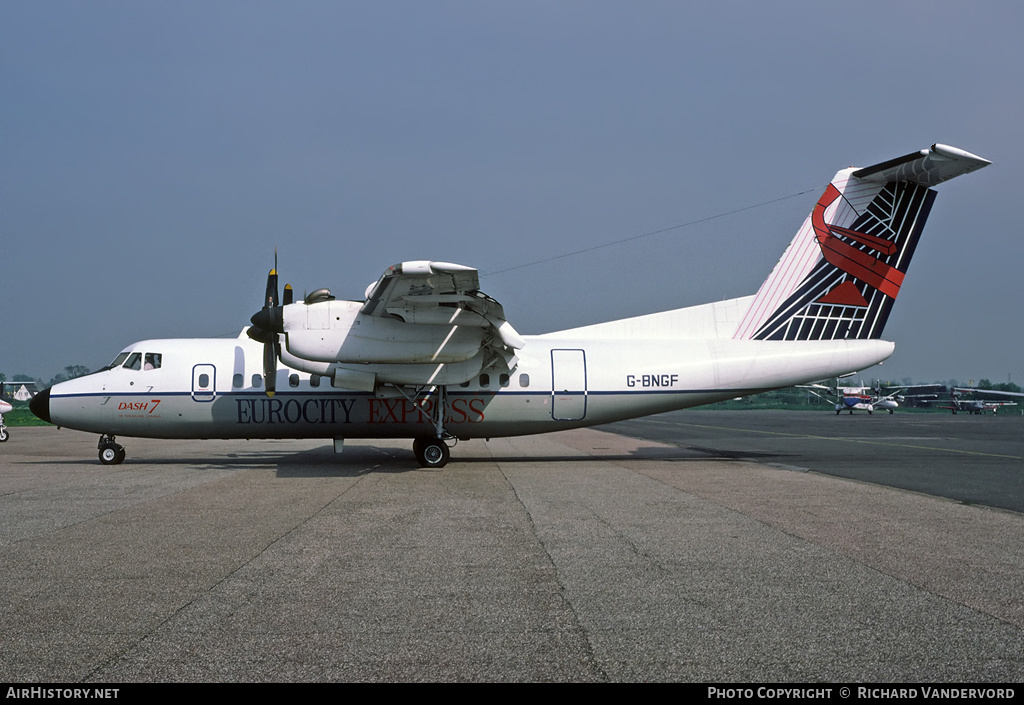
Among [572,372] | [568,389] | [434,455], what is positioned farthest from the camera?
[572,372]

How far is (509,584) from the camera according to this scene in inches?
262

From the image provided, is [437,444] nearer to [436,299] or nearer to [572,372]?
[572,372]

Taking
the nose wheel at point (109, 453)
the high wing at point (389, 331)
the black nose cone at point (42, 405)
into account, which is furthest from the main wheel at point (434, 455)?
the black nose cone at point (42, 405)

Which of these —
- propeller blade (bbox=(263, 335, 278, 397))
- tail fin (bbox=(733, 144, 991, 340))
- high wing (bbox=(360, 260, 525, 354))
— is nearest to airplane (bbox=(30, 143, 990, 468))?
tail fin (bbox=(733, 144, 991, 340))

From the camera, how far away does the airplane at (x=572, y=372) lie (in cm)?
1809

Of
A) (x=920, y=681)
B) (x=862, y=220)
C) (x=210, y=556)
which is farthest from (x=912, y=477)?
(x=210, y=556)

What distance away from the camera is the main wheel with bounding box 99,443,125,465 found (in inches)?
734

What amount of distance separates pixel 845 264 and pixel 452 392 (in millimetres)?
10024

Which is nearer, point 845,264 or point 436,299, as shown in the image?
point 436,299

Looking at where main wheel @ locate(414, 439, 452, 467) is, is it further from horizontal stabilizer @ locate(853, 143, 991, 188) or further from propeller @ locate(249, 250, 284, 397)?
horizontal stabilizer @ locate(853, 143, 991, 188)

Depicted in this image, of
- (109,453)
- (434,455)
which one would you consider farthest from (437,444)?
(109,453)

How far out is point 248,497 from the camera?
A: 40.7ft

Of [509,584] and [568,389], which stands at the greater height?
[568,389]
